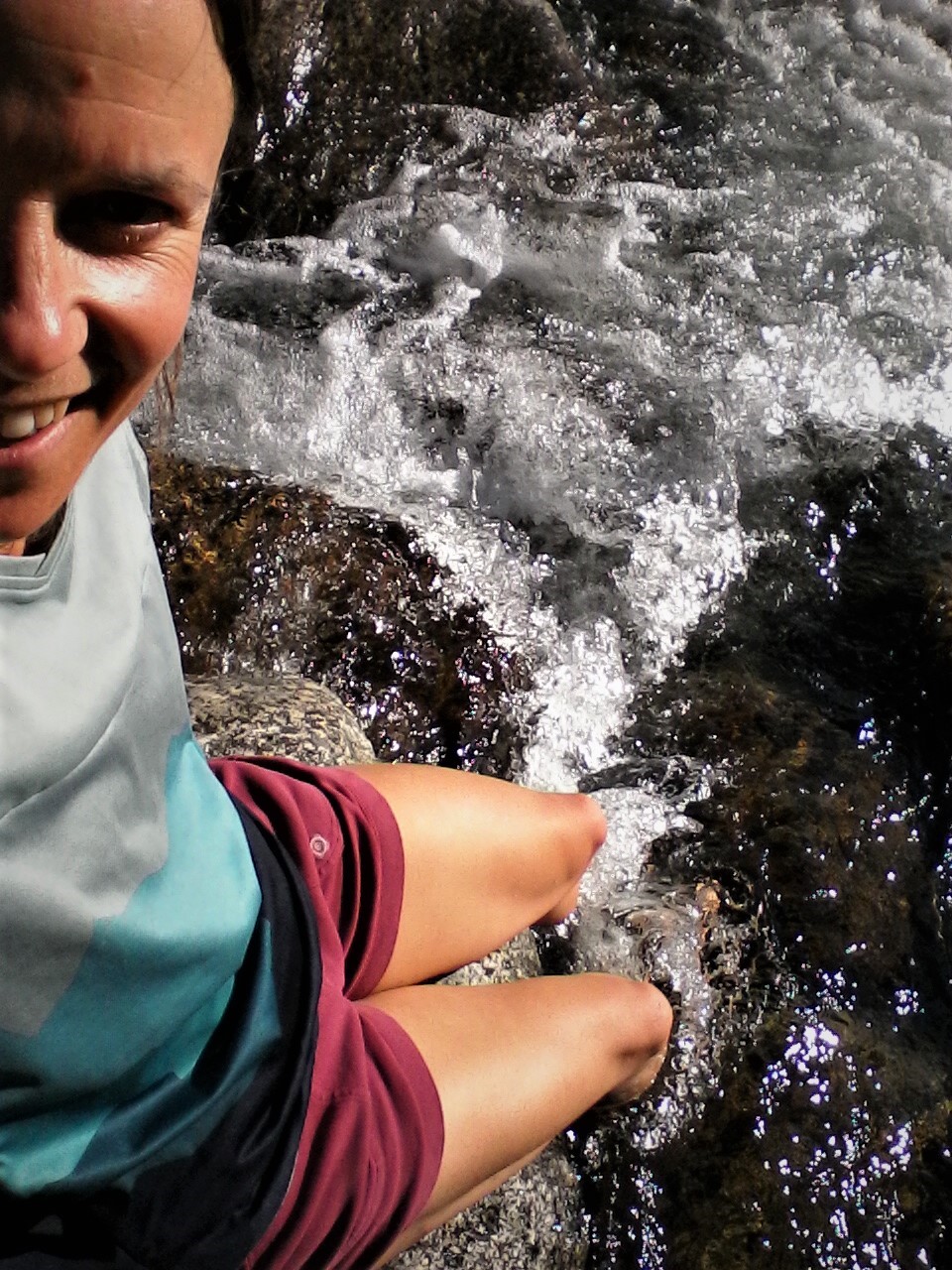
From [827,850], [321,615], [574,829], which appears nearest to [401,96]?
[321,615]

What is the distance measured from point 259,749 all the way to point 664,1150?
135cm

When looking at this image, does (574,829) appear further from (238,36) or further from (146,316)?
(238,36)

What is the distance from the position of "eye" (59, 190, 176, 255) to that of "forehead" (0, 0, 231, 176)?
8 cm

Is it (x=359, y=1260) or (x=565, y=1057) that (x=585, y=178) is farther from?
(x=359, y=1260)

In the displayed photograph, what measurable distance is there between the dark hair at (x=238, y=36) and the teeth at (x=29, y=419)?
45 cm

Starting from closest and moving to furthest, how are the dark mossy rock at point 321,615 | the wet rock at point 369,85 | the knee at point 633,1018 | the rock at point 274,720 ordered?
the knee at point 633,1018 → the rock at point 274,720 → the dark mossy rock at point 321,615 → the wet rock at point 369,85

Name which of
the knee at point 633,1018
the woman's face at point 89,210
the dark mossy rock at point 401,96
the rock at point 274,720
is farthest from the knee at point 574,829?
the dark mossy rock at point 401,96

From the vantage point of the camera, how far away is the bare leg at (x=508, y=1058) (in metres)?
2.04

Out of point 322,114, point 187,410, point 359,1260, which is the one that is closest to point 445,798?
point 359,1260

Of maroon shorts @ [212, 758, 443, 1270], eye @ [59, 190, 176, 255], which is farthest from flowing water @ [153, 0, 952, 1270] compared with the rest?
eye @ [59, 190, 176, 255]

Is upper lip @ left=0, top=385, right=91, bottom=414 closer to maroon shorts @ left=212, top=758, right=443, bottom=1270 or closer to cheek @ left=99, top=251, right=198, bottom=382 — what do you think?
cheek @ left=99, top=251, right=198, bottom=382

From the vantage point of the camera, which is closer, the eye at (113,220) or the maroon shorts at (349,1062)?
the eye at (113,220)

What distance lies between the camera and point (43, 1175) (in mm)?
1542

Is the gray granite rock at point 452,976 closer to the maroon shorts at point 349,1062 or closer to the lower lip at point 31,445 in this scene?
the maroon shorts at point 349,1062
